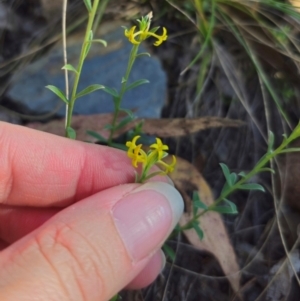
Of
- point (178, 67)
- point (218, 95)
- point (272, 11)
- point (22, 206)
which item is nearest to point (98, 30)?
point (178, 67)

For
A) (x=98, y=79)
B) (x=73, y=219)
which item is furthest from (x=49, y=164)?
(x=98, y=79)

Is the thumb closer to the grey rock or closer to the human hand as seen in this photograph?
the human hand

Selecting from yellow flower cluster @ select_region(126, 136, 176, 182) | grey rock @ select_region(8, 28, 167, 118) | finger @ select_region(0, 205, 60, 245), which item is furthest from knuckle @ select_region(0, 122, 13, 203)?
grey rock @ select_region(8, 28, 167, 118)

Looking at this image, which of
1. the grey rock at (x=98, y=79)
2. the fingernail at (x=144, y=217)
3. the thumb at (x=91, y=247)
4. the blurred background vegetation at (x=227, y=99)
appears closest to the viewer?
the thumb at (x=91, y=247)

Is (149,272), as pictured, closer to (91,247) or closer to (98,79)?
(91,247)

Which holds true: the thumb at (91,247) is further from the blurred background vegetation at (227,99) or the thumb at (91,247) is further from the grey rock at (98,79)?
the grey rock at (98,79)

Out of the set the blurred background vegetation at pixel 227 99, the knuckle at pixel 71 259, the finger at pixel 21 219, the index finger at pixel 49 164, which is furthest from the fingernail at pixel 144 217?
the blurred background vegetation at pixel 227 99
